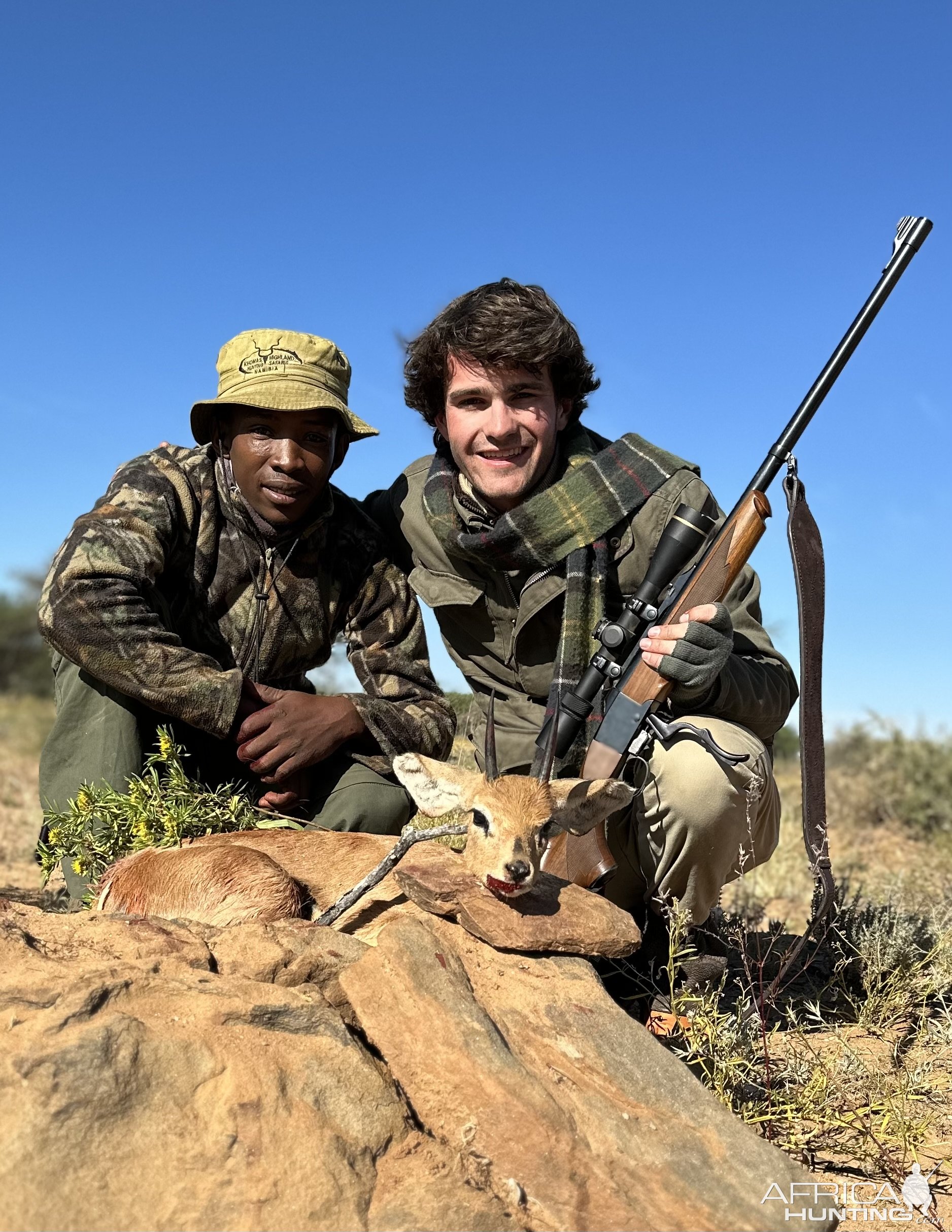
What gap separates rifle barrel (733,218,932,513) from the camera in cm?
497

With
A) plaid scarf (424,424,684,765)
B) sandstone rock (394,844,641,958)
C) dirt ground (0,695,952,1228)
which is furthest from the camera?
plaid scarf (424,424,684,765)

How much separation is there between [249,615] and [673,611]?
7.13 ft

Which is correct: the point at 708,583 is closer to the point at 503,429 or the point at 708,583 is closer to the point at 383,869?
the point at 503,429

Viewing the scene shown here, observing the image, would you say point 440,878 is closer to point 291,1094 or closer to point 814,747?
point 291,1094

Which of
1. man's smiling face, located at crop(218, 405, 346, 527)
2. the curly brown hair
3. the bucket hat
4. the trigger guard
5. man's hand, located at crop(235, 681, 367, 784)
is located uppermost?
the curly brown hair

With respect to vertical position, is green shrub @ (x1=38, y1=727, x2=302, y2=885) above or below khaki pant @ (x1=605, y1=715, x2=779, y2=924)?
below

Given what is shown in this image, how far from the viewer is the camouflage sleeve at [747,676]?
474cm

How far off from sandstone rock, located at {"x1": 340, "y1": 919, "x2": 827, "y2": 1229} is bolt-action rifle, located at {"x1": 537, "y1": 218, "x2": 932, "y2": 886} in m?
0.97

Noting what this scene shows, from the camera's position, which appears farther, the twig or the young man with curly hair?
the young man with curly hair

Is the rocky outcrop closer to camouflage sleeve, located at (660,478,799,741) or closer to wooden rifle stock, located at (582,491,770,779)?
wooden rifle stock, located at (582,491,770,779)

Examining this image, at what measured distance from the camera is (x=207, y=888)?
3.99m

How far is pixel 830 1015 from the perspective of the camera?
518cm

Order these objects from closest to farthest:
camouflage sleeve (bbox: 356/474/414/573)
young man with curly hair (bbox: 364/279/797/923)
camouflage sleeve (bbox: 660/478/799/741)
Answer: young man with curly hair (bbox: 364/279/797/923) → camouflage sleeve (bbox: 660/478/799/741) → camouflage sleeve (bbox: 356/474/414/573)

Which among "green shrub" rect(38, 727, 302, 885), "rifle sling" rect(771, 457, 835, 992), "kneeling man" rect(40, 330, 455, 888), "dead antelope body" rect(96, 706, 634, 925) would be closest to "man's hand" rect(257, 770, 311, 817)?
"kneeling man" rect(40, 330, 455, 888)
